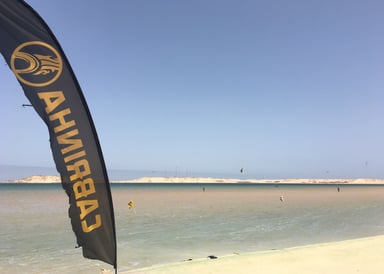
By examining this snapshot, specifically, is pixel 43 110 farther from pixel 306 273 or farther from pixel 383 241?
pixel 383 241

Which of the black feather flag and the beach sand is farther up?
the black feather flag

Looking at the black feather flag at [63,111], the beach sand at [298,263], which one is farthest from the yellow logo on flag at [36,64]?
the beach sand at [298,263]

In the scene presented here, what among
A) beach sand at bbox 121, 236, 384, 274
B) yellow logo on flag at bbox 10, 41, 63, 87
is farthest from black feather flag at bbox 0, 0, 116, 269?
beach sand at bbox 121, 236, 384, 274

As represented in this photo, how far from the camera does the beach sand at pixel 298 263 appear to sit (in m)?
8.59

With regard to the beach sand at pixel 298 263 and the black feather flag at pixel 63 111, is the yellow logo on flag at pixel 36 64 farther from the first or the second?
the beach sand at pixel 298 263

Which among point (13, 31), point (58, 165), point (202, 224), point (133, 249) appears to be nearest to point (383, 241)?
point (133, 249)

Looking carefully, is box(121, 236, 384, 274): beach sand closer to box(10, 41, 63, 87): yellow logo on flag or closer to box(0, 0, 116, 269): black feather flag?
box(0, 0, 116, 269): black feather flag

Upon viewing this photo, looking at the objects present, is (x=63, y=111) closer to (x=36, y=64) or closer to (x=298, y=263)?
(x=36, y=64)

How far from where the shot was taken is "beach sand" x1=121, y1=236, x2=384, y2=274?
8594mm

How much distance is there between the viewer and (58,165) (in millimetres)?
4176

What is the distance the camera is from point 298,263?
930 cm

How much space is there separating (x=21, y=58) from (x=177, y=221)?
65.8ft

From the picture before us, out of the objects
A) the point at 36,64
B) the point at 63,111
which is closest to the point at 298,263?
the point at 63,111

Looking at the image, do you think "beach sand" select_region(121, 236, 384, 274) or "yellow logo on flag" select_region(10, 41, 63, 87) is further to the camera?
"beach sand" select_region(121, 236, 384, 274)
